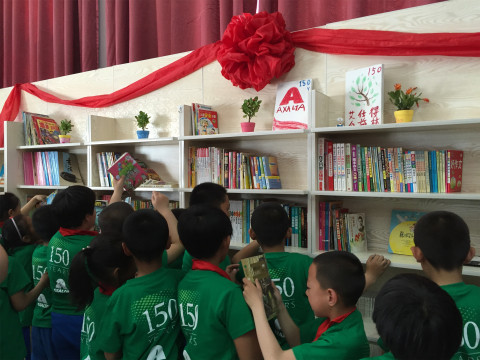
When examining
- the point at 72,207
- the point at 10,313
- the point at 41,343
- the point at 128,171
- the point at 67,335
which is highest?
the point at 128,171

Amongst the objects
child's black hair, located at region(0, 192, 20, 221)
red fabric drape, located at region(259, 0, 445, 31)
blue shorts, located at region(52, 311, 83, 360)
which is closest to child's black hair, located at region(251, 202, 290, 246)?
blue shorts, located at region(52, 311, 83, 360)

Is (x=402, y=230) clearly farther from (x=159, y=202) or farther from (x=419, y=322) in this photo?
(x=419, y=322)

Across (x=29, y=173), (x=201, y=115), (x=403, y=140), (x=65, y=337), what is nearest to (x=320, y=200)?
(x=403, y=140)

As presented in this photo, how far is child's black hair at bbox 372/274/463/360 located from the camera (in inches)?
33.3

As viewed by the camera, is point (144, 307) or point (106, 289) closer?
point (144, 307)

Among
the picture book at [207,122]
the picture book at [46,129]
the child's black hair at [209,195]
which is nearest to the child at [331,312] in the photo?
the child's black hair at [209,195]

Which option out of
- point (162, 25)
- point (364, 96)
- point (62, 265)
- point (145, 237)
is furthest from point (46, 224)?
point (162, 25)

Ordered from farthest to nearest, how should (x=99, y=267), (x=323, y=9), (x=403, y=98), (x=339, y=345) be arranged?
(x=323, y=9) < (x=403, y=98) < (x=99, y=267) < (x=339, y=345)

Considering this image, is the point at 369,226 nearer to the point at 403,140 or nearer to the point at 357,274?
the point at 403,140

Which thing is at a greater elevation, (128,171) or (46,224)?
(128,171)

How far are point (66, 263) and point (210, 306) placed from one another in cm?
88

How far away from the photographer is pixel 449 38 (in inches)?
80.3

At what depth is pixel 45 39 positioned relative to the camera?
4.24 metres

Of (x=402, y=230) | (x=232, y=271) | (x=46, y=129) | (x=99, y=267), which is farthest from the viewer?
(x=46, y=129)
